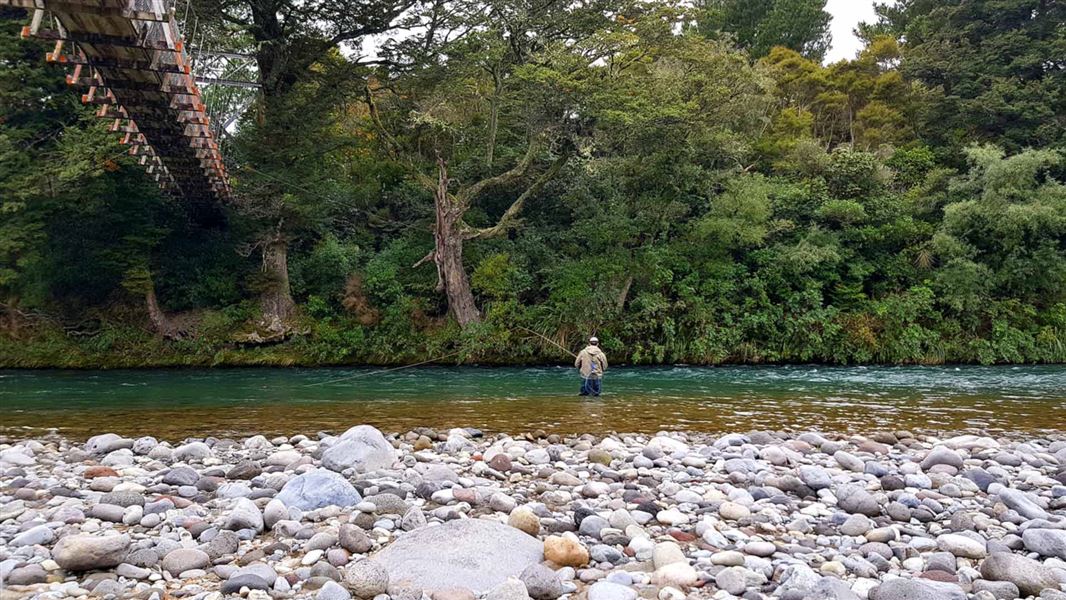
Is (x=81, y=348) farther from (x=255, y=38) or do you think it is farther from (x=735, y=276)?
(x=735, y=276)

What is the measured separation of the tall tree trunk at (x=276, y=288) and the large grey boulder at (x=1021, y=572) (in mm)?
17985

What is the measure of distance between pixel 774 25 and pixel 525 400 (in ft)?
101

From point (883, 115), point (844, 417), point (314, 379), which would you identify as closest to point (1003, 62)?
point (883, 115)

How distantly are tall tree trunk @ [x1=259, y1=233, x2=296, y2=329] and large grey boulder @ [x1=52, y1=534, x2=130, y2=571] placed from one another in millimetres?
15551

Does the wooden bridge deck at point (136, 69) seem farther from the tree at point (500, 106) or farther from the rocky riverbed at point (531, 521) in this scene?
the tree at point (500, 106)

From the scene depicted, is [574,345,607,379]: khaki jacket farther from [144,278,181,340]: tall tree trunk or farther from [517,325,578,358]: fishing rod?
[144,278,181,340]: tall tree trunk

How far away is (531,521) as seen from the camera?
455cm

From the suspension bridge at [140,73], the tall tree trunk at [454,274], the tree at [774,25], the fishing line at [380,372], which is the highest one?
the tree at [774,25]

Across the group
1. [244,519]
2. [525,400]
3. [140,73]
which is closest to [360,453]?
[244,519]

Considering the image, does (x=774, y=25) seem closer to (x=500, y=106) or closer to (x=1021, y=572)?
(x=500, y=106)

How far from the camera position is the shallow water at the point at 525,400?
30.4 feet

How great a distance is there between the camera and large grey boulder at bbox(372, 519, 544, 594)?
377 centimetres

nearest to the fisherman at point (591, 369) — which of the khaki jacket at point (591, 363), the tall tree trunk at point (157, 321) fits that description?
the khaki jacket at point (591, 363)

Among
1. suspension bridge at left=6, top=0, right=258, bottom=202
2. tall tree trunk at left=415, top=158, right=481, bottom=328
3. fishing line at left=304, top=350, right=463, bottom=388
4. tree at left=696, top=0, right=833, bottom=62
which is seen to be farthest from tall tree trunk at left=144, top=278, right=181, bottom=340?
tree at left=696, top=0, right=833, bottom=62
